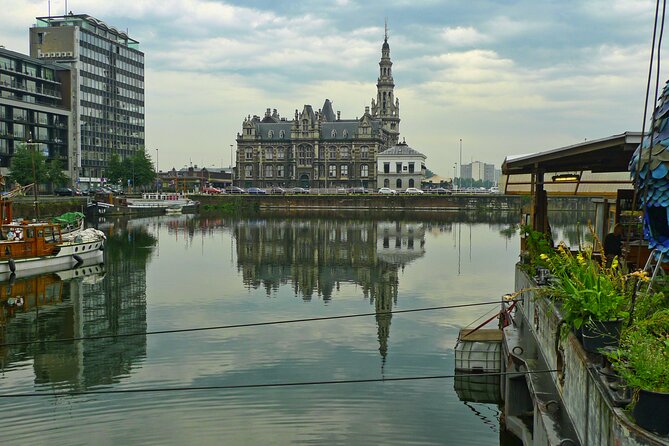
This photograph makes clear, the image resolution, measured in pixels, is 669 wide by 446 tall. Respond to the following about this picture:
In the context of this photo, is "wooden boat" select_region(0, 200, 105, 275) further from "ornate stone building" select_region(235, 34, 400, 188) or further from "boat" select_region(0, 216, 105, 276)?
"ornate stone building" select_region(235, 34, 400, 188)

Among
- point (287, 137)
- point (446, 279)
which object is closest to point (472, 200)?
point (287, 137)

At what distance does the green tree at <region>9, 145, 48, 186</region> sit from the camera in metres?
92.6

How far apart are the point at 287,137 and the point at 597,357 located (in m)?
155

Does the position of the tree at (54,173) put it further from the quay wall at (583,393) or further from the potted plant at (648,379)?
the potted plant at (648,379)

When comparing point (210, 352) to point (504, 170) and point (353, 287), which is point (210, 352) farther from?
point (353, 287)

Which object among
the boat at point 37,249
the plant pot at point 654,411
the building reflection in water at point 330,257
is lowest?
the building reflection in water at point 330,257

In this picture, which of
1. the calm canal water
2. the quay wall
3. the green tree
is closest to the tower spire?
the green tree

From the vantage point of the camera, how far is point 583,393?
32.8ft

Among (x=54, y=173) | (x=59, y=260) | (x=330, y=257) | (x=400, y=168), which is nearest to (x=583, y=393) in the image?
(x=59, y=260)

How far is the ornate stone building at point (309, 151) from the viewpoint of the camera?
15700cm

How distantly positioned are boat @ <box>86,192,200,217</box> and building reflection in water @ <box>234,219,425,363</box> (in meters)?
25.6

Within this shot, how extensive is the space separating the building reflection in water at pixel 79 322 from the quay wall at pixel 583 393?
13.1 meters

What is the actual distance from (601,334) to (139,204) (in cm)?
11435

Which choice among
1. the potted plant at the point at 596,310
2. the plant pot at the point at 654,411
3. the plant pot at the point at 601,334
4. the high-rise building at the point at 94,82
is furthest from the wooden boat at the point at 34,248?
the high-rise building at the point at 94,82
